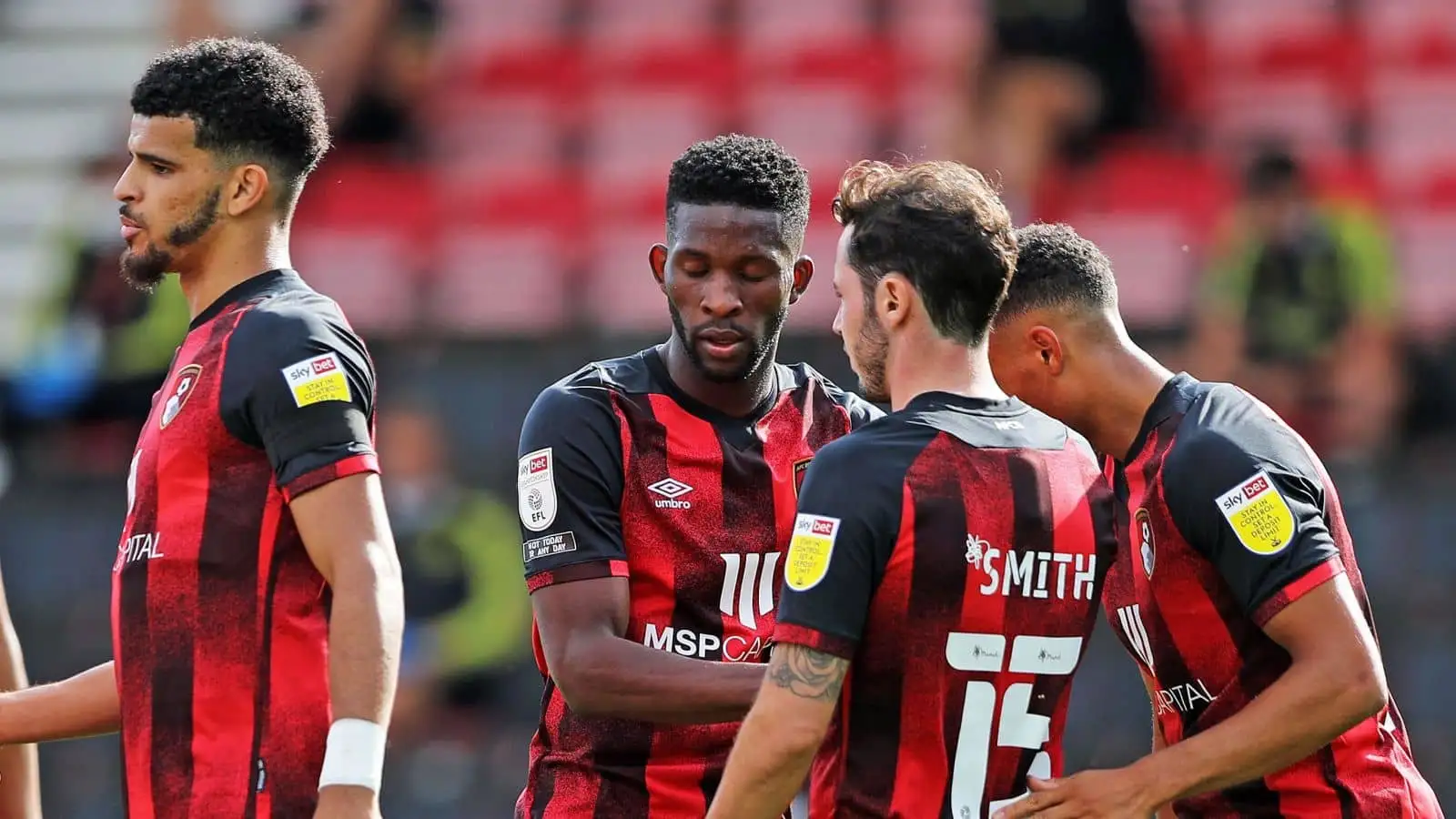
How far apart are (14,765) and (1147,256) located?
A: 7.23 meters

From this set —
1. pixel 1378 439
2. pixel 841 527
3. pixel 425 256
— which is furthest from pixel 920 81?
pixel 841 527

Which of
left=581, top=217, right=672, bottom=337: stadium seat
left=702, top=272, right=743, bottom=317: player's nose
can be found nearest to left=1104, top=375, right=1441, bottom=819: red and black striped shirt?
left=702, top=272, right=743, bottom=317: player's nose

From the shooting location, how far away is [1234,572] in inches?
159

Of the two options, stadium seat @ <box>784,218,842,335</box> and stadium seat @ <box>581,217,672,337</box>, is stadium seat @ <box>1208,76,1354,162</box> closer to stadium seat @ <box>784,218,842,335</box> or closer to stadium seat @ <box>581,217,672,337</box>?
stadium seat @ <box>784,218,842,335</box>

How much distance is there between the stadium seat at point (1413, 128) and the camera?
1155cm

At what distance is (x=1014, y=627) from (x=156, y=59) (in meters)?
2.45

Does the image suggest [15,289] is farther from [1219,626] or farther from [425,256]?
[1219,626]

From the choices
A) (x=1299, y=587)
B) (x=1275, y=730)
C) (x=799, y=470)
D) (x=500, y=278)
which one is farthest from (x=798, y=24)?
(x=1275, y=730)

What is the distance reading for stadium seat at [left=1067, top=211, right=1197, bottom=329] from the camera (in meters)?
10.3

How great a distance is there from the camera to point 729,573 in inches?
175

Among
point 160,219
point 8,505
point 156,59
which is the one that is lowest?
point 8,505

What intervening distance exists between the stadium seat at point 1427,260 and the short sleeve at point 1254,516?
664 centimetres

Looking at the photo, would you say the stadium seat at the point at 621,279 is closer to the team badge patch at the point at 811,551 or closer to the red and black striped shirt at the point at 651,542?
the red and black striped shirt at the point at 651,542

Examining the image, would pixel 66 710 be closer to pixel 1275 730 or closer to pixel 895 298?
pixel 895 298
